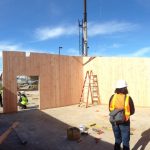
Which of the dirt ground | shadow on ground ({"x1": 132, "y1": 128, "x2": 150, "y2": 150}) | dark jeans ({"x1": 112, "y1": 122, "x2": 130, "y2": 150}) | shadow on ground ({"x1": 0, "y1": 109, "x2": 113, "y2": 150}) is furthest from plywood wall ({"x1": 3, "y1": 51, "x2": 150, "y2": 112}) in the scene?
dark jeans ({"x1": 112, "y1": 122, "x2": 130, "y2": 150})

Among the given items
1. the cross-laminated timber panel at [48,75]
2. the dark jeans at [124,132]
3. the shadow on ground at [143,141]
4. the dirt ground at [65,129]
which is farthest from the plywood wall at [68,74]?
the dark jeans at [124,132]

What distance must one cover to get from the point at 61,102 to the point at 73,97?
1024mm

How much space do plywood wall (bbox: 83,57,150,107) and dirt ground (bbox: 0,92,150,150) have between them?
3.47 feet

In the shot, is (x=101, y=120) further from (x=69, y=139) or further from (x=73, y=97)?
(x=73, y=97)

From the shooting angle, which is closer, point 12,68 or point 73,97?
point 12,68

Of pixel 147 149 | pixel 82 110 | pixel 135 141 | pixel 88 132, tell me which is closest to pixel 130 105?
pixel 147 149

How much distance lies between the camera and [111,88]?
1702 cm

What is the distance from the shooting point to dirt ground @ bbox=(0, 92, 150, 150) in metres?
8.30

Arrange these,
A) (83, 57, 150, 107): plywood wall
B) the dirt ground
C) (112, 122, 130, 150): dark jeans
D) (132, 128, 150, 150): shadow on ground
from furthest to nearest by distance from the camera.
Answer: (83, 57, 150, 107): plywood wall → the dirt ground → (132, 128, 150, 150): shadow on ground → (112, 122, 130, 150): dark jeans

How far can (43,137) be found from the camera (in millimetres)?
9312

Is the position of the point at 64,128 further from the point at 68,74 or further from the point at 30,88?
the point at 30,88

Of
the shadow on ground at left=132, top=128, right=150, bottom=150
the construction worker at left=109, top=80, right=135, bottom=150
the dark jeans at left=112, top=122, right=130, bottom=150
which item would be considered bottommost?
the shadow on ground at left=132, top=128, right=150, bottom=150

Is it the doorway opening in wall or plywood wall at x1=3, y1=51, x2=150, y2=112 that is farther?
the doorway opening in wall

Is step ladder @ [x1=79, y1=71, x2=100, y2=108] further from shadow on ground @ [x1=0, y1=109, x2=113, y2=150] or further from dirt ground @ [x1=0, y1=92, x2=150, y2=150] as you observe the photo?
shadow on ground @ [x1=0, y1=109, x2=113, y2=150]
